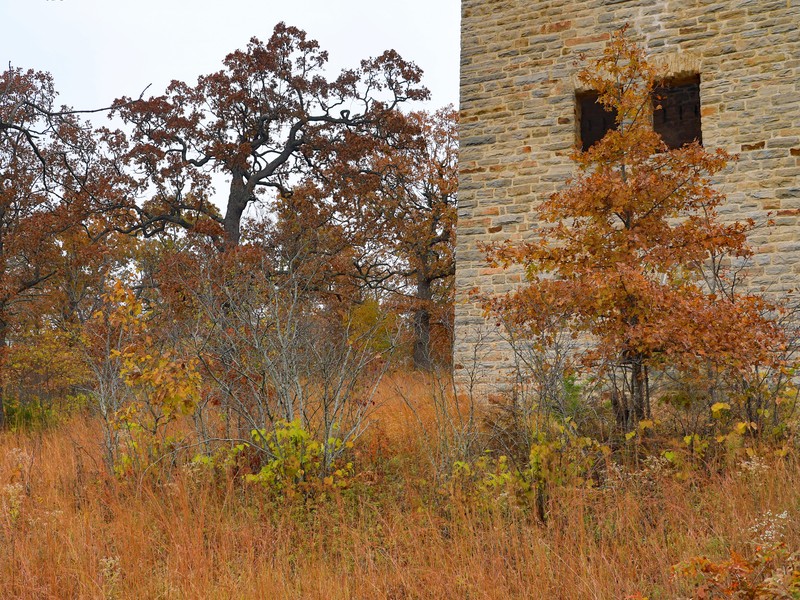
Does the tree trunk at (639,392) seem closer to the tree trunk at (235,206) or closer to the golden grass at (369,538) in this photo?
the golden grass at (369,538)

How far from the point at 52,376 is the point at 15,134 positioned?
205 inches

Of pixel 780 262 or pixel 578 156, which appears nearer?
pixel 578 156

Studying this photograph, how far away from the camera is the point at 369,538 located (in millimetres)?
4551

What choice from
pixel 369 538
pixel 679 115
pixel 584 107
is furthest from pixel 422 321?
pixel 369 538

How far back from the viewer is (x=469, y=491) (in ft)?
15.9

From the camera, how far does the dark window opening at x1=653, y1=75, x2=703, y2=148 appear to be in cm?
932

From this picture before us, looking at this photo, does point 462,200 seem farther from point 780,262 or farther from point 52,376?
point 52,376

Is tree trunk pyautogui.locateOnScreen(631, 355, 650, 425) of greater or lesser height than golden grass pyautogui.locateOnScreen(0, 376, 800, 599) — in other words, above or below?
above

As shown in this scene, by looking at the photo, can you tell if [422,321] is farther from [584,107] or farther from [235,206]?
[584,107]

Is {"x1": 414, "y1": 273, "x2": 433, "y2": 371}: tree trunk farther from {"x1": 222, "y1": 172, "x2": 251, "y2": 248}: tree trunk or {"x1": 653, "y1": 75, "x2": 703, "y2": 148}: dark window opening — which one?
{"x1": 653, "y1": 75, "x2": 703, "y2": 148}: dark window opening

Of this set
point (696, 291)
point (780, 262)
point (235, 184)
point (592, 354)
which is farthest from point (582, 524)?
point (235, 184)

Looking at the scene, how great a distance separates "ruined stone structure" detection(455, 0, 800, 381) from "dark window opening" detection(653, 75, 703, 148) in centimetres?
2

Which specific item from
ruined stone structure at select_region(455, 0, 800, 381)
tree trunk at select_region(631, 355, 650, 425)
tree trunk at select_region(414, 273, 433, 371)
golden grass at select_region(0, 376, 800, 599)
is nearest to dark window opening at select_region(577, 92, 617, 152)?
ruined stone structure at select_region(455, 0, 800, 381)

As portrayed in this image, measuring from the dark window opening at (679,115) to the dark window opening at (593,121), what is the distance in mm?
611
